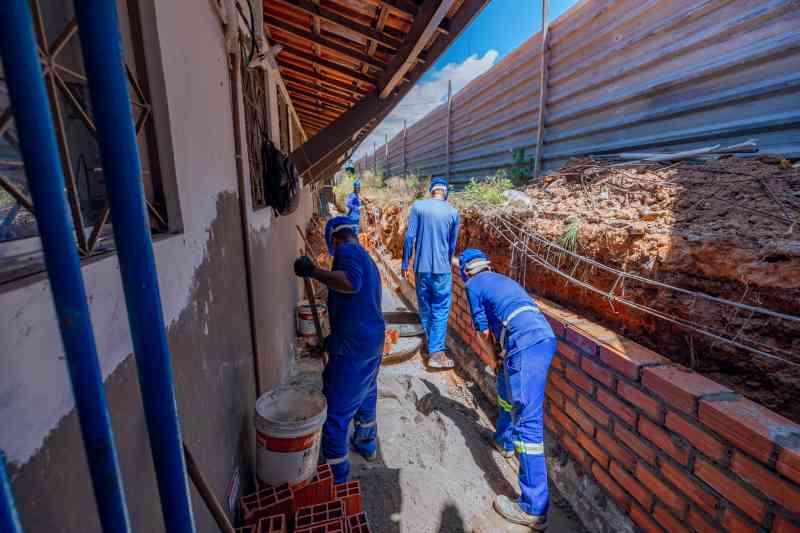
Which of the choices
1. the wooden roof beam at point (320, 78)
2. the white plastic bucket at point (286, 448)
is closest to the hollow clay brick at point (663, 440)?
the white plastic bucket at point (286, 448)

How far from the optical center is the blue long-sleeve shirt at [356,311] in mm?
2557

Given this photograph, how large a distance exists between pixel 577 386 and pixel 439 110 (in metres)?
8.59

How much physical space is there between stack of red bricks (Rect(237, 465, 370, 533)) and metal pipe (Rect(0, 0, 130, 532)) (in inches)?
54.8

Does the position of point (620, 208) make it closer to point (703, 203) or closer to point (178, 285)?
point (703, 203)

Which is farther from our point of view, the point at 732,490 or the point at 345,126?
the point at 345,126

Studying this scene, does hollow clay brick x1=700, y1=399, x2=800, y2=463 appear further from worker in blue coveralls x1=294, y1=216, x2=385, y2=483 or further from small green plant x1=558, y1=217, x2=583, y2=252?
worker in blue coveralls x1=294, y1=216, x2=385, y2=483

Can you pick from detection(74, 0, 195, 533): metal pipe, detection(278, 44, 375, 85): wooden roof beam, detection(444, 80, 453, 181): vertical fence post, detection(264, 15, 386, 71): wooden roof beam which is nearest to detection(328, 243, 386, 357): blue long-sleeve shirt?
detection(74, 0, 195, 533): metal pipe

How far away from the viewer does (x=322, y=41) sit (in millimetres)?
3346

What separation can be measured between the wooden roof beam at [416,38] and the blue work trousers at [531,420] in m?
2.19

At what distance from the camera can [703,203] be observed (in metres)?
2.33

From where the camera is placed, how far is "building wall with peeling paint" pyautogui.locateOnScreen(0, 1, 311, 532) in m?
0.66

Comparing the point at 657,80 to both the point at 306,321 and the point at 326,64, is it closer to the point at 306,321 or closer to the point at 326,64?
the point at 326,64

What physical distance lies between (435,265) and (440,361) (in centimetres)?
119

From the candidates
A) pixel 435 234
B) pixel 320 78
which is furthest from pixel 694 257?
pixel 320 78
